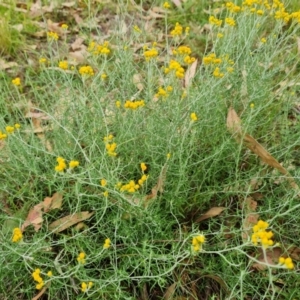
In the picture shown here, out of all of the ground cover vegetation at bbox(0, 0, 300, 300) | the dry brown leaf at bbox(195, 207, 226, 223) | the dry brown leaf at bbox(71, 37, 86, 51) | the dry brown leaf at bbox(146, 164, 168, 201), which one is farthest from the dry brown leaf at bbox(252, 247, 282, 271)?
the dry brown leaf at bbox(71, 37, 86, 51)

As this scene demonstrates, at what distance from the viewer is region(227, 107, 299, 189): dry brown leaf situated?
1424mm

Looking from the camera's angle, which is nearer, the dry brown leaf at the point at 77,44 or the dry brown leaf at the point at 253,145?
the dry brown leaf at the point at 253,145

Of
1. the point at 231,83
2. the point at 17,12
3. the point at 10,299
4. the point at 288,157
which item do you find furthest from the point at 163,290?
the point at 17,12

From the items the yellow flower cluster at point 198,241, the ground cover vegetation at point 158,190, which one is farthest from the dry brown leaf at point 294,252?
the yellow flower cluster at point 198,241

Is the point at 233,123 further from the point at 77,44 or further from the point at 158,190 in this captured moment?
the point at 77,44

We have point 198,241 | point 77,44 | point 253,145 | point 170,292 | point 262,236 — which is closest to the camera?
point 262,236

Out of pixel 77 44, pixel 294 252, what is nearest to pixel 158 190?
pixel 294 252

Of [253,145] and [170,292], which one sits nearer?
[170,292]

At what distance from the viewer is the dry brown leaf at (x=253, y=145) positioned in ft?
4.67

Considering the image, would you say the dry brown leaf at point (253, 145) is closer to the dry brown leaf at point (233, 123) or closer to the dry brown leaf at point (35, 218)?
the dry brown leaf at point (233, 123)

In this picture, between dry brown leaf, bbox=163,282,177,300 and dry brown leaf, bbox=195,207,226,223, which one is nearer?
dry brown leaf, bbox=163,282,177,300

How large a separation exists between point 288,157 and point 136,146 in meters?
0.50

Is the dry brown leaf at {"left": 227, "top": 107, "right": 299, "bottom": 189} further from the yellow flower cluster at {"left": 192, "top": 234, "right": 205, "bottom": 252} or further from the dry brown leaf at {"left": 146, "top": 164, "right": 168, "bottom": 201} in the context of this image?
the yellow flower cluster at {"left": 192, "top": 234, "right": 205, "bottom": 252}

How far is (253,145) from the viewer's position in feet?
4.75
